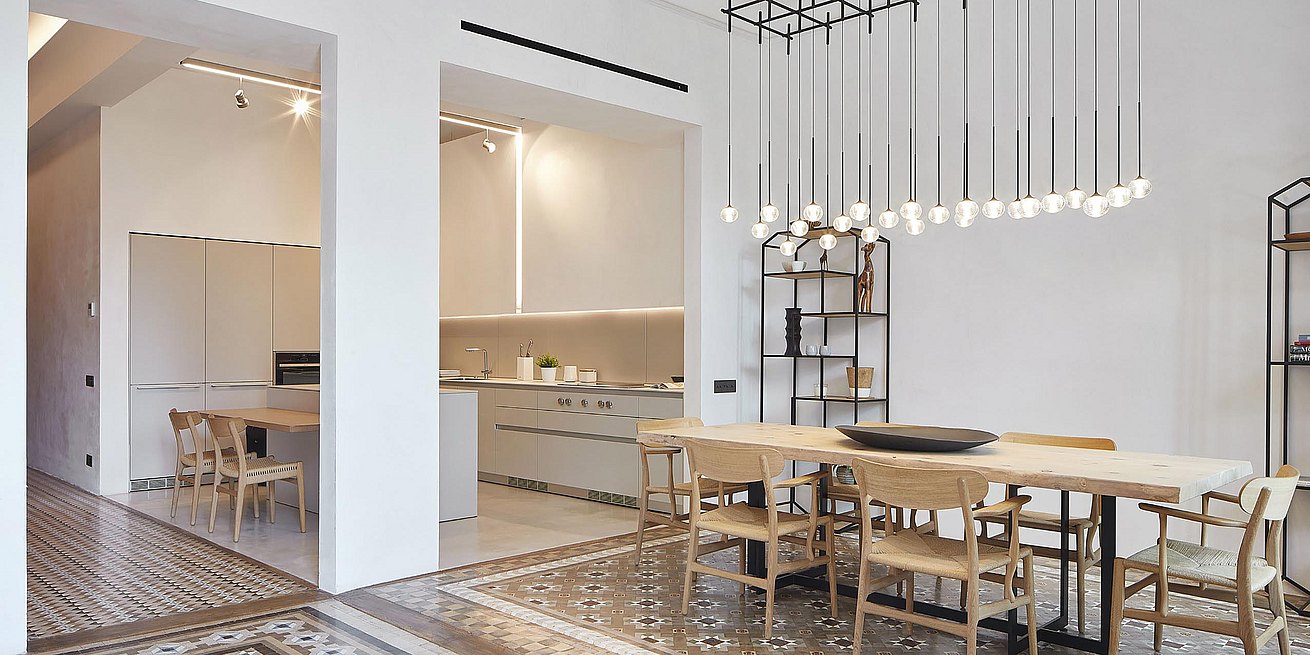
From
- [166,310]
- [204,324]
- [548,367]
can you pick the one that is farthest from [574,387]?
[166,310]

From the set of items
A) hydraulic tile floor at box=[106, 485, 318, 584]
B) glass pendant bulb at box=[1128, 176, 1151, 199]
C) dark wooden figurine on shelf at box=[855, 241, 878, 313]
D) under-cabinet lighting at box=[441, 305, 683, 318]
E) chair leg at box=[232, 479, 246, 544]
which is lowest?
hydraulic tile floor at box=[106, 485, 318, 584]

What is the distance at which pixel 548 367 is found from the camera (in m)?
8.09

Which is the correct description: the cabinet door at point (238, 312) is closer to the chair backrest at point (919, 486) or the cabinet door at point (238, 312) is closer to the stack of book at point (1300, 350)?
the chair backrest at point (919, 486)

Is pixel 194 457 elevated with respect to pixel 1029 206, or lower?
lower

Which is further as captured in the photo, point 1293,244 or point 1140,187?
point 1293,244

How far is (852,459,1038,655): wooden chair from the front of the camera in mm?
3342

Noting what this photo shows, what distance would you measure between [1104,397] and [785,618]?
2.42 metres

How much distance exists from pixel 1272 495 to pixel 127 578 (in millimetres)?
5190

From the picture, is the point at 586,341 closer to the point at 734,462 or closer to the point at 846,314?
the point at 846,314

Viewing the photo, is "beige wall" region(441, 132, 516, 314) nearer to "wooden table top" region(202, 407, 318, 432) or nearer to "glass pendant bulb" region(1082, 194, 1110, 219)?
"wooden table top" region(202, 407, 318, 432)

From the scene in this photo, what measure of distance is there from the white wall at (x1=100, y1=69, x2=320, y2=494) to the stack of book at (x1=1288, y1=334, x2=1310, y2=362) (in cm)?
755

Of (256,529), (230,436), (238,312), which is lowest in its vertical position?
(256,529)

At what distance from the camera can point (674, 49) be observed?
20.7ft

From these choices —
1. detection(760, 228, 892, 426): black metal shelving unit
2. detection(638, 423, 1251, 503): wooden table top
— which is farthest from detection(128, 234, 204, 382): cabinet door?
detection(638, 423, 1251, 503): wooden table top
